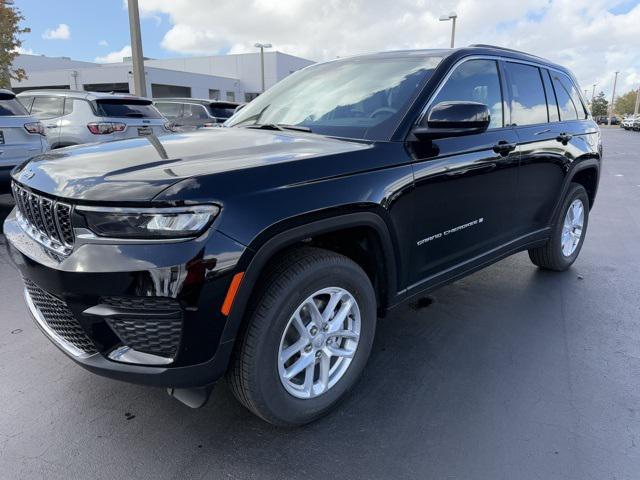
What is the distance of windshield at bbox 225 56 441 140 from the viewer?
2.84m

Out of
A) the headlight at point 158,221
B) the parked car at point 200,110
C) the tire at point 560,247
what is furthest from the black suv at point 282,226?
the parked car at point 200,110

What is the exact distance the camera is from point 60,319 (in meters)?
2.17

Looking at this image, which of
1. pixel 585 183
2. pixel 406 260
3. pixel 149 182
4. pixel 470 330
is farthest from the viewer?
pixel 585 183

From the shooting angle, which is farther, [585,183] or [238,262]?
[585,183]

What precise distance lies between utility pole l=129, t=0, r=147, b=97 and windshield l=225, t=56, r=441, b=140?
27.2ft

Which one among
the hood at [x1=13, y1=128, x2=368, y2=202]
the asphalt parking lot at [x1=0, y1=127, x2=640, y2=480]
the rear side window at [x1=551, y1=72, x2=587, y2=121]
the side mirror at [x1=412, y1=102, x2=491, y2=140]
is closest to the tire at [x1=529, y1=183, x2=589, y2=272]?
the rear side window at [x1=551, y1=72, x2=587, y2=121]

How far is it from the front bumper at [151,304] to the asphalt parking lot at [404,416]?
20.2 inches

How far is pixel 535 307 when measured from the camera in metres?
3.91

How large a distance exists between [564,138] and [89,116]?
23.5ft

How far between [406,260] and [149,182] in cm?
144

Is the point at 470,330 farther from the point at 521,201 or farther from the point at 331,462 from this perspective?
the point at 331,462

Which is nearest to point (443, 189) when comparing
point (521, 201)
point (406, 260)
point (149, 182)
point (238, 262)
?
point (406, 260)

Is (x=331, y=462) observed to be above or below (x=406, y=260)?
below

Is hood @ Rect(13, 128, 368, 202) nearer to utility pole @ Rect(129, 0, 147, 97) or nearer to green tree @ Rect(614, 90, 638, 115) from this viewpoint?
utility pole @ Rect(129, 0, 147, 97)
